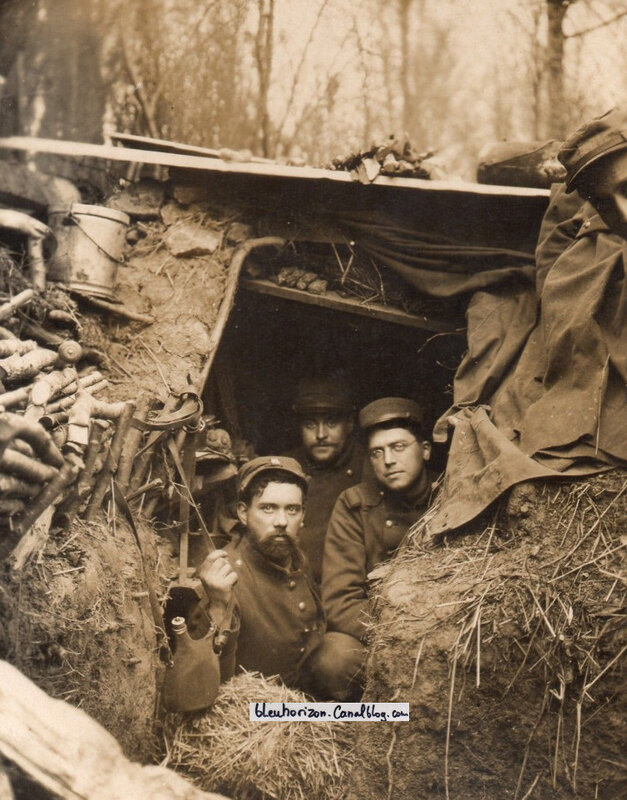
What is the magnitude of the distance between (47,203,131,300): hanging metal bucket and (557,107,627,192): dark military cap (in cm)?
288

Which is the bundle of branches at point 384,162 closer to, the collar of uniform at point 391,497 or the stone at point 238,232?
the stone at point 238,232

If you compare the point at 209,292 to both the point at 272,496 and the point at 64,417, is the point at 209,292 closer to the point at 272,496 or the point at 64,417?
the point at 272,496

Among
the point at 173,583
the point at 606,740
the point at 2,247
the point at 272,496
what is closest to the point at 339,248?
the point at 272,496

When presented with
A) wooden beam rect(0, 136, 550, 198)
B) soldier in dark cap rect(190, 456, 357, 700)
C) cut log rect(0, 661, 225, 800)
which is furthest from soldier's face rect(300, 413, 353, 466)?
cut log rect(0, 661, 225, 800)

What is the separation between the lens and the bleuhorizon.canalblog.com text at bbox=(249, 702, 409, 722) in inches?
156

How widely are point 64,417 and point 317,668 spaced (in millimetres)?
2214

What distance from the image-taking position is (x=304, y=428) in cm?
628

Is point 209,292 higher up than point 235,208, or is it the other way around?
point 235,208

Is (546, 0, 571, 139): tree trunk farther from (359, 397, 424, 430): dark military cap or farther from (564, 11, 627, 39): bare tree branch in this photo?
(359, 397, 424, 430): dark military cap

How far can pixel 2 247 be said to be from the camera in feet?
15.7

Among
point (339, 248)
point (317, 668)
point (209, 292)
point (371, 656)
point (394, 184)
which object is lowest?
point (317, 668)

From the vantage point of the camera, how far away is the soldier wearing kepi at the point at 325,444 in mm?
5977

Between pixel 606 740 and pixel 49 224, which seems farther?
pixel 49 224

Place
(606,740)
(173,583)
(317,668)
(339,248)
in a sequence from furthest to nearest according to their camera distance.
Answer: (339,248) → (317,668) → (173,583) → (606,740)
